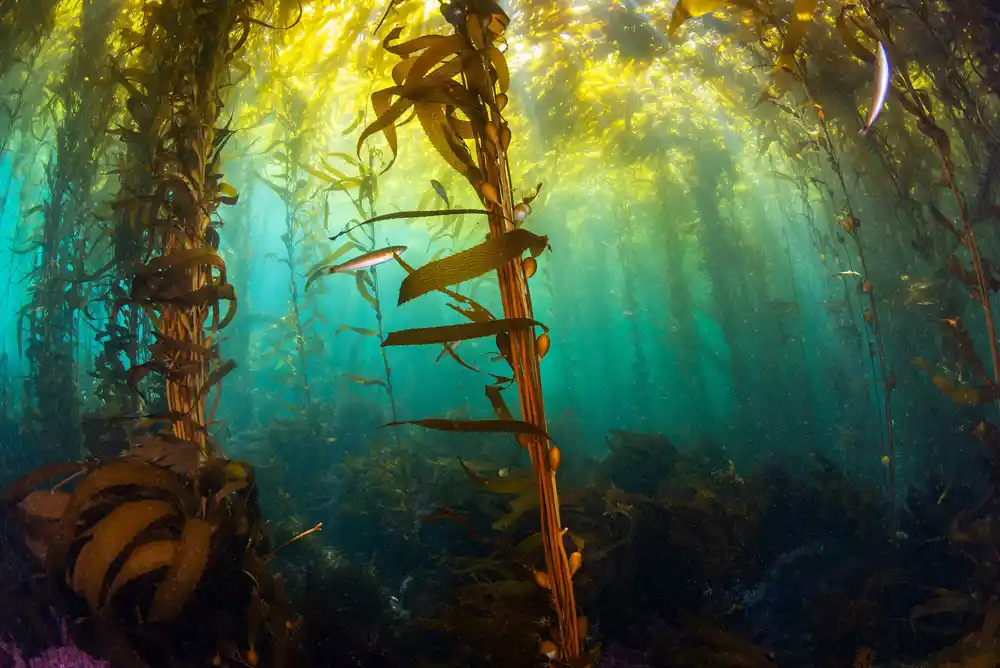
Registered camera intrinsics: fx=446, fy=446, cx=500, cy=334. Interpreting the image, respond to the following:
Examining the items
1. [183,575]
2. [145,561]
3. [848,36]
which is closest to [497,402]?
[183,575]

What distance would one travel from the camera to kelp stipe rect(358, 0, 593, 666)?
1.02 meters

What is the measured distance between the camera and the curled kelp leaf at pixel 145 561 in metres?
1.45

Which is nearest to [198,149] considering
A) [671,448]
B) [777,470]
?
[777,470]

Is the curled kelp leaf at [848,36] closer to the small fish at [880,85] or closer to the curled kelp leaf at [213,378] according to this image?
the small fish at [880,85]

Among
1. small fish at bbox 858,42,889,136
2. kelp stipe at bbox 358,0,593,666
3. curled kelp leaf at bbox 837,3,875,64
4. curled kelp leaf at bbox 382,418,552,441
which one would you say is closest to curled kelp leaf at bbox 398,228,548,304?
kelp stipe at bbox 358,0,593,666

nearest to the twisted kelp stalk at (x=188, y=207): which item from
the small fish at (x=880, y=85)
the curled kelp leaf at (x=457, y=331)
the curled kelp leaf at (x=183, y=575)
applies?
the curled kelp leaf at (x=183, y=575)

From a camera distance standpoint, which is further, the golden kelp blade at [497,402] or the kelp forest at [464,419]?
the kelp forest at [464,419]

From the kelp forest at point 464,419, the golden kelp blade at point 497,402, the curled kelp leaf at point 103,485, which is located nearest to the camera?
the golden kelp blade at point 497,402

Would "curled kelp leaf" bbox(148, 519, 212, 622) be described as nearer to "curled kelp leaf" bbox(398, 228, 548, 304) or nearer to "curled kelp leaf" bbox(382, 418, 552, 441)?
"curled kelp leaf" bbox(382, 418, 552, 441)

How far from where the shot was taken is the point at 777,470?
3746mm

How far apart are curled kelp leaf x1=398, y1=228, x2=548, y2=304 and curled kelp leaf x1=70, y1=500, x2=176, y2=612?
135 centimetres

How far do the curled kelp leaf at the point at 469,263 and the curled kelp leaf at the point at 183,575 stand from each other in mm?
1211

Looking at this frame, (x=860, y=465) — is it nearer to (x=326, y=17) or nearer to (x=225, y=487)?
(x=225, y=487)

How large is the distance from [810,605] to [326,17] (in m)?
5.67
